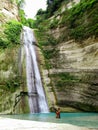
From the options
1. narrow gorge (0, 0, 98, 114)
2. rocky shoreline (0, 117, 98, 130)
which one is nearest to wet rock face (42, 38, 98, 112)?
narrow gorge (0, 0, 98, 114)

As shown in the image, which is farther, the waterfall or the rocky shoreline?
the waterfall

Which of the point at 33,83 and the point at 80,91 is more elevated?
the point at 33,83

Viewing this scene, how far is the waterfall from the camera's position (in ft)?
69.6

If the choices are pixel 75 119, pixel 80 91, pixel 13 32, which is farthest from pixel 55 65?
pixel 75 119

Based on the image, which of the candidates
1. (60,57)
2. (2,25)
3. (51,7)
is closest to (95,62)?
(60,57)

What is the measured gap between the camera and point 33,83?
2255 cm

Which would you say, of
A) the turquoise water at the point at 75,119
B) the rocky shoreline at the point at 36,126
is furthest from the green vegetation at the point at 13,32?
the rocky shoreline at the point at 36,126

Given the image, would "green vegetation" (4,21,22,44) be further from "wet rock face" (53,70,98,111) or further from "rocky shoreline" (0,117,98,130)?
"rocky shoreline" (0,117,98,130)

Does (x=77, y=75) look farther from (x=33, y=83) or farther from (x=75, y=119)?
(x=75, y=119)

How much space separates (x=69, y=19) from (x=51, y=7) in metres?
10.4

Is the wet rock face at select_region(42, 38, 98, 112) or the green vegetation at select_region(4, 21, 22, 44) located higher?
the green vegetation at select_region(4, 21, 22, 44)

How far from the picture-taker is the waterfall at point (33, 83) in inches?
835

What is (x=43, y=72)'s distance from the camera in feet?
79.8

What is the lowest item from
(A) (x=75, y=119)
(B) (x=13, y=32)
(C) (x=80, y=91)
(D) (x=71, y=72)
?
(A) (x=75, y=119)
